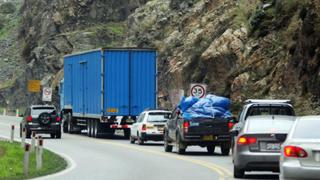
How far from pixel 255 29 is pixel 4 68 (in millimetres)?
58751

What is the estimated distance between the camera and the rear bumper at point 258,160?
1798 cm

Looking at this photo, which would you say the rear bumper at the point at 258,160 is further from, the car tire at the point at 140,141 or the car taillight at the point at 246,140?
the car tire at the point at 140,141

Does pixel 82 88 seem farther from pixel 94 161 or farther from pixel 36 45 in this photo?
pixel 36 45

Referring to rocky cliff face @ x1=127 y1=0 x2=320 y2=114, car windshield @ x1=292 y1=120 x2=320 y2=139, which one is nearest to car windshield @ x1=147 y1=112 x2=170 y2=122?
rocky cliff face @ x1=127 y1=0 x2=320 y2=114

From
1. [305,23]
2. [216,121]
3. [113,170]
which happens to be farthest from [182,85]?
[113,170]

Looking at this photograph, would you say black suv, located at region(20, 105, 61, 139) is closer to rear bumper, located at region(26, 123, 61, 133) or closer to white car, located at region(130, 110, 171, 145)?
rear bumper, located at region(26, 123, 61, 133)

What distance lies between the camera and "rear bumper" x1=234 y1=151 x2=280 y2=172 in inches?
708

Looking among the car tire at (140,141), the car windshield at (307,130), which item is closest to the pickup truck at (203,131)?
the car tire at (140,141)

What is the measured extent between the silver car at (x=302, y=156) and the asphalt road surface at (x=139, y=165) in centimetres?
522

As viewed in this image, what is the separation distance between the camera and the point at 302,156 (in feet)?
43.5

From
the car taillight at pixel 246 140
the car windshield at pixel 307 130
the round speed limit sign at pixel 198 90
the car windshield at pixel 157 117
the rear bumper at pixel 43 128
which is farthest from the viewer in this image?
the rear bumper at pixel 43 128

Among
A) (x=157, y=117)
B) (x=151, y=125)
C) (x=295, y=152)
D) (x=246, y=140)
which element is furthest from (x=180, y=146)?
(x=295, y=152)

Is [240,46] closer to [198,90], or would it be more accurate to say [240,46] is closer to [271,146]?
[198,90]

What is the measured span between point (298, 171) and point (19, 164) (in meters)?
12.5
